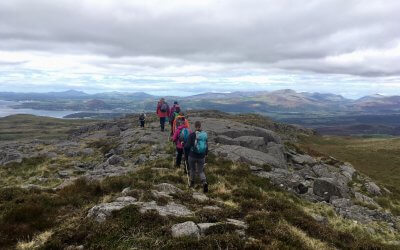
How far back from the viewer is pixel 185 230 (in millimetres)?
11305

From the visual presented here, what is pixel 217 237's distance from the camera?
10875 millimetres

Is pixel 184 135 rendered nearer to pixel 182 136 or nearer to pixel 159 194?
pixel 182 136

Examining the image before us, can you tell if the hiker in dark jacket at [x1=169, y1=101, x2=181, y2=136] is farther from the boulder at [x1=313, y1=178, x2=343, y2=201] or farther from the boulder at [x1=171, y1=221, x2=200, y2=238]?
the boulder at [x1=171, y1=221, x2=200, y2=238]

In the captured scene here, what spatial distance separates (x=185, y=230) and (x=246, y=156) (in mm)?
20520

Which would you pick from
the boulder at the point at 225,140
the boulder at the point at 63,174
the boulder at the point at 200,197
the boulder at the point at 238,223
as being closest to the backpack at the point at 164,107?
the boulder at the point at 225,140

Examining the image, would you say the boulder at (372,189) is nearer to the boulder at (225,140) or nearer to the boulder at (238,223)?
the boulder at (225,140)

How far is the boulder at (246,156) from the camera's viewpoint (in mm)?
30511

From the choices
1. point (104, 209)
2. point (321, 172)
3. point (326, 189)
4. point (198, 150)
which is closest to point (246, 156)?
point (326, 189)

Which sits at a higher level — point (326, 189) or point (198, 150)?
point (198, 150)

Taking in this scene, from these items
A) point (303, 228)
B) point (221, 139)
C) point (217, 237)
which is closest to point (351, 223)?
point (303, 228)

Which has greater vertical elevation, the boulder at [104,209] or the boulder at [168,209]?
the boulder at [104,209]

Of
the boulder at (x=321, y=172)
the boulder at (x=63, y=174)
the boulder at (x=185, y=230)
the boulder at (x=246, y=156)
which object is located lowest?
the boulder at (x=321, y=172)

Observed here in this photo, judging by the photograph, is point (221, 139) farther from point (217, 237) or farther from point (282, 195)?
point (217, 237)

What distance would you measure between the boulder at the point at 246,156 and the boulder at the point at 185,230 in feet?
60.8
